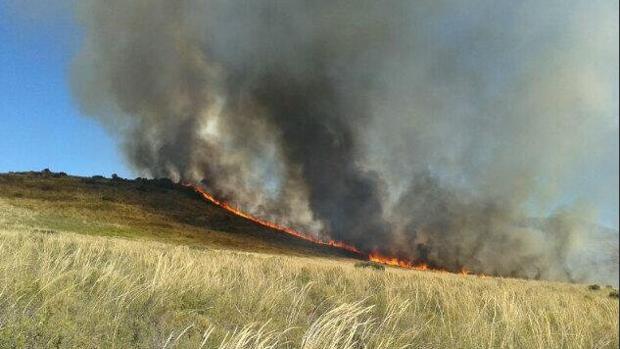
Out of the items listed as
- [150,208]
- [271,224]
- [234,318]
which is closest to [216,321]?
[234,318]

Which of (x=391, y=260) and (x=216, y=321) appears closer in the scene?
(x=216, y=321)

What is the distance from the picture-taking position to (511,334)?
6.22 meters

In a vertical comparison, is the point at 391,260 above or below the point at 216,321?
above

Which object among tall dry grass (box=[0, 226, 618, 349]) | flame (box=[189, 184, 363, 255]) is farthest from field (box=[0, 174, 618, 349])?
flame (box=[189, 184, 363, 255])

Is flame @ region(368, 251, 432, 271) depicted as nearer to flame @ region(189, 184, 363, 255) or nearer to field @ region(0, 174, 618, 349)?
flame @ region(189, 184, 363, 255)

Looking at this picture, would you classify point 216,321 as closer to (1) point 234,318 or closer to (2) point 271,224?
(1) point 234,318

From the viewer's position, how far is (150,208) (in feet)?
408

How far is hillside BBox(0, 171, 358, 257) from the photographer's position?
3656 inches

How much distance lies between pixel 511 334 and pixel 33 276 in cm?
714

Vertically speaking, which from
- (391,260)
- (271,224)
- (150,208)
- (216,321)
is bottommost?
(216,321)

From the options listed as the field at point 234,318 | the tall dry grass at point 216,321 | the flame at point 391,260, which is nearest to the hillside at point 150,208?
the flame at point 391,260

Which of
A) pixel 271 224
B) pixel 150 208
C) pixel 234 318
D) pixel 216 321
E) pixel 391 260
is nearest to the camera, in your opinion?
pixel 216 321

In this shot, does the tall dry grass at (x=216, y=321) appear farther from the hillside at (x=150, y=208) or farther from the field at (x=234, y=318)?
the hillside at (x=150, y=208)

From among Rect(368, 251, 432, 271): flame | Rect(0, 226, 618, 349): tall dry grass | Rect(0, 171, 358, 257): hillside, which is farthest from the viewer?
Rect(368, 251, 432, 271): flame
